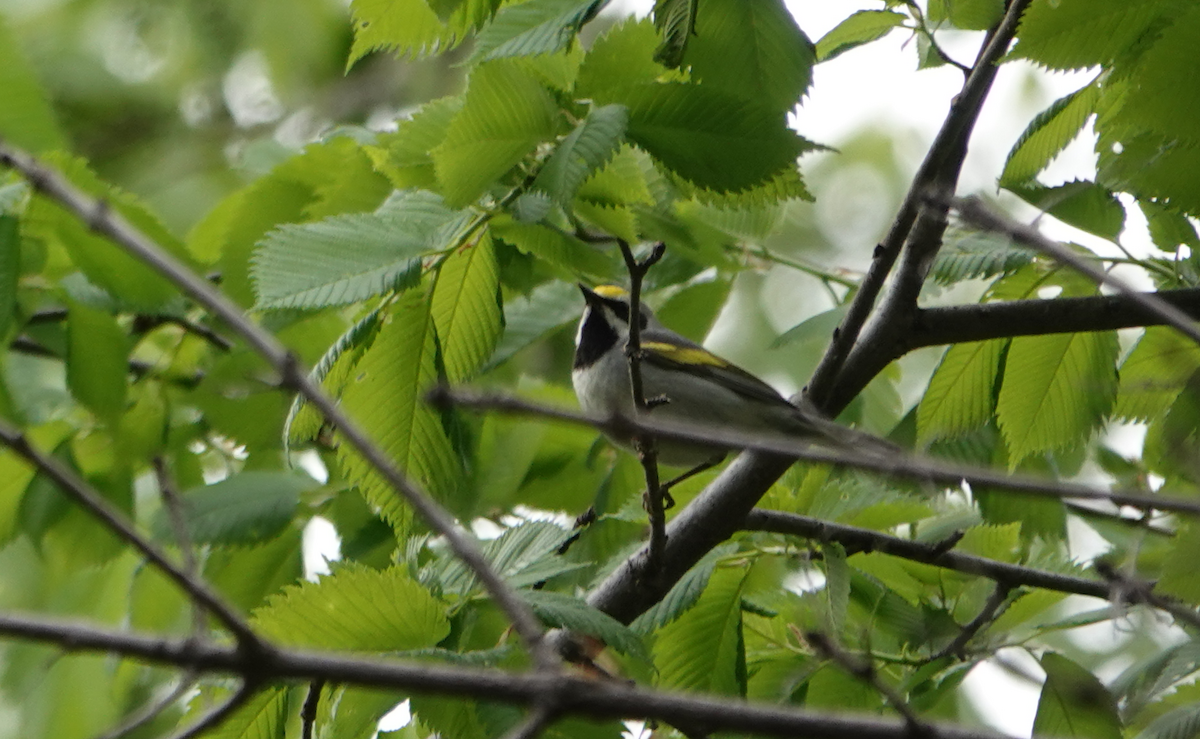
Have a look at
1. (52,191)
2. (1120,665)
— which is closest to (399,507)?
(52,191)

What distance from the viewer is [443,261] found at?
2.43 metres

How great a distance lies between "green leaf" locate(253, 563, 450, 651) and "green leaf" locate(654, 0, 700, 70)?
1.07m

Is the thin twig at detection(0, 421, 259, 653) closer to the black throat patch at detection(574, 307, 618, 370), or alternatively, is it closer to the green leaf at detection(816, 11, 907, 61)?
the green leaf at detection(816, 11, 907, 61)

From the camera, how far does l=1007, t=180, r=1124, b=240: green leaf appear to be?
238 cm

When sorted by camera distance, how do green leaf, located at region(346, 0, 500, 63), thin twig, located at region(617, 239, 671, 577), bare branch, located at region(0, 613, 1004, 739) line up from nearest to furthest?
bare branch, located at region(0, 613, 1004, 739)
thin twig, located at region(617, 239, 671, 577)
green leaf, located at region(346, 0, 500, 63)

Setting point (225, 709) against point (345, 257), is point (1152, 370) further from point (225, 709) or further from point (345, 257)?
point (225, 709)

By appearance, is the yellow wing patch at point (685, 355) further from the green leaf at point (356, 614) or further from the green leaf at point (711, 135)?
the green leaf at point (356, 614)

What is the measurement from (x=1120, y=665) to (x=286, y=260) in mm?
4929

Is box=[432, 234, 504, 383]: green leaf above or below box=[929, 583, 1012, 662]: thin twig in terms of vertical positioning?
above

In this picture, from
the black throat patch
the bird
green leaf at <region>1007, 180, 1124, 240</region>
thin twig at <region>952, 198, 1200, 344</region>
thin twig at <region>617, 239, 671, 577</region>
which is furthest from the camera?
the black throat patch

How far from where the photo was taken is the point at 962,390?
8.62 ft

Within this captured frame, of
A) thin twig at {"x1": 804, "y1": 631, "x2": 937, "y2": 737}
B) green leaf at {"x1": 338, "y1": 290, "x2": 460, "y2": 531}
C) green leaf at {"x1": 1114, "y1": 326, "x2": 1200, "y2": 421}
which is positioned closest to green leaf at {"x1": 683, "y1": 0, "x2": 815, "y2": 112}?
green leaf at {"x1": 338, "y1": 290, "x2": 460, "y2": 531}

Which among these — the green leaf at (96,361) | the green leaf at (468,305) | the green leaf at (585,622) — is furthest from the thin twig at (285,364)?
the green leaf at (96,361)

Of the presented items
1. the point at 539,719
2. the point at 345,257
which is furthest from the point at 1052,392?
the point at 539,719
